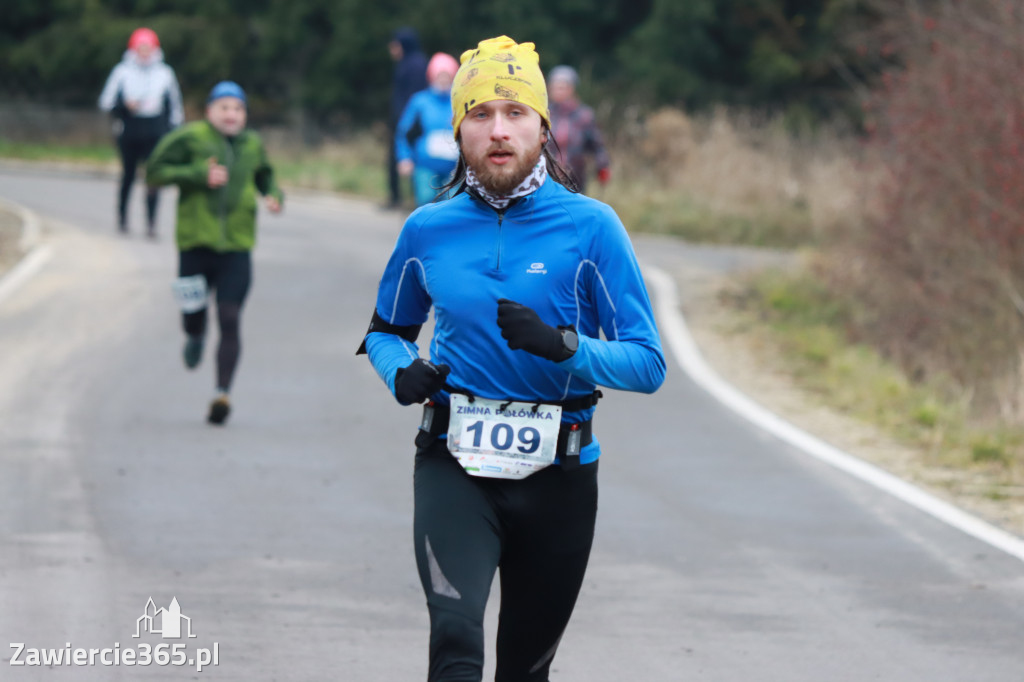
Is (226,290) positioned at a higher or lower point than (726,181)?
higher

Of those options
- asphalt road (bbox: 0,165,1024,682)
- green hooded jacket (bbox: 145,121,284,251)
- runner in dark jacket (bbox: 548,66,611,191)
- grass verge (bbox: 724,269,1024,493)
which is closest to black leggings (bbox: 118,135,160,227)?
runner in dark jacket (bbox: 548,66,611,191)

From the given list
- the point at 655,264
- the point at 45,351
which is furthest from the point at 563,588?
the point at 655,264

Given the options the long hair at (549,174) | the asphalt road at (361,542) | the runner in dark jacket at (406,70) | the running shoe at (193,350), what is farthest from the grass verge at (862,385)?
the long hair at (549,174)

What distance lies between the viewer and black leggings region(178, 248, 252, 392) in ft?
Answer: 34.9

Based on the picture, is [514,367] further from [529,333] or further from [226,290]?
[226,290]

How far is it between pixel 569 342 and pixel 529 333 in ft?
Result: 0.35

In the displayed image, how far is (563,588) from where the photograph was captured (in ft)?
14.2

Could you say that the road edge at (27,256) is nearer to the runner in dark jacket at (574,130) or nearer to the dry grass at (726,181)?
the runner in dark jacket at (574,130)

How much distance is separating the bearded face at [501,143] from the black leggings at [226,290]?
647cm

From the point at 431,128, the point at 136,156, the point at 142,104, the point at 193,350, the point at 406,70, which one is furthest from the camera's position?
the point at 406,70

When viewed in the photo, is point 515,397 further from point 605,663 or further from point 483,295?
point 605,663

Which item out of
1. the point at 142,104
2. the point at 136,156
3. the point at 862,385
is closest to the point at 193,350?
the point at 862,385

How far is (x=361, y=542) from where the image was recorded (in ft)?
25.8

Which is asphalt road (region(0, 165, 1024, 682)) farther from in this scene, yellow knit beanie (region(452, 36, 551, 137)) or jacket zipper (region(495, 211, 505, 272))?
yellow knit beanie (region(452, 36, 551, 137))
